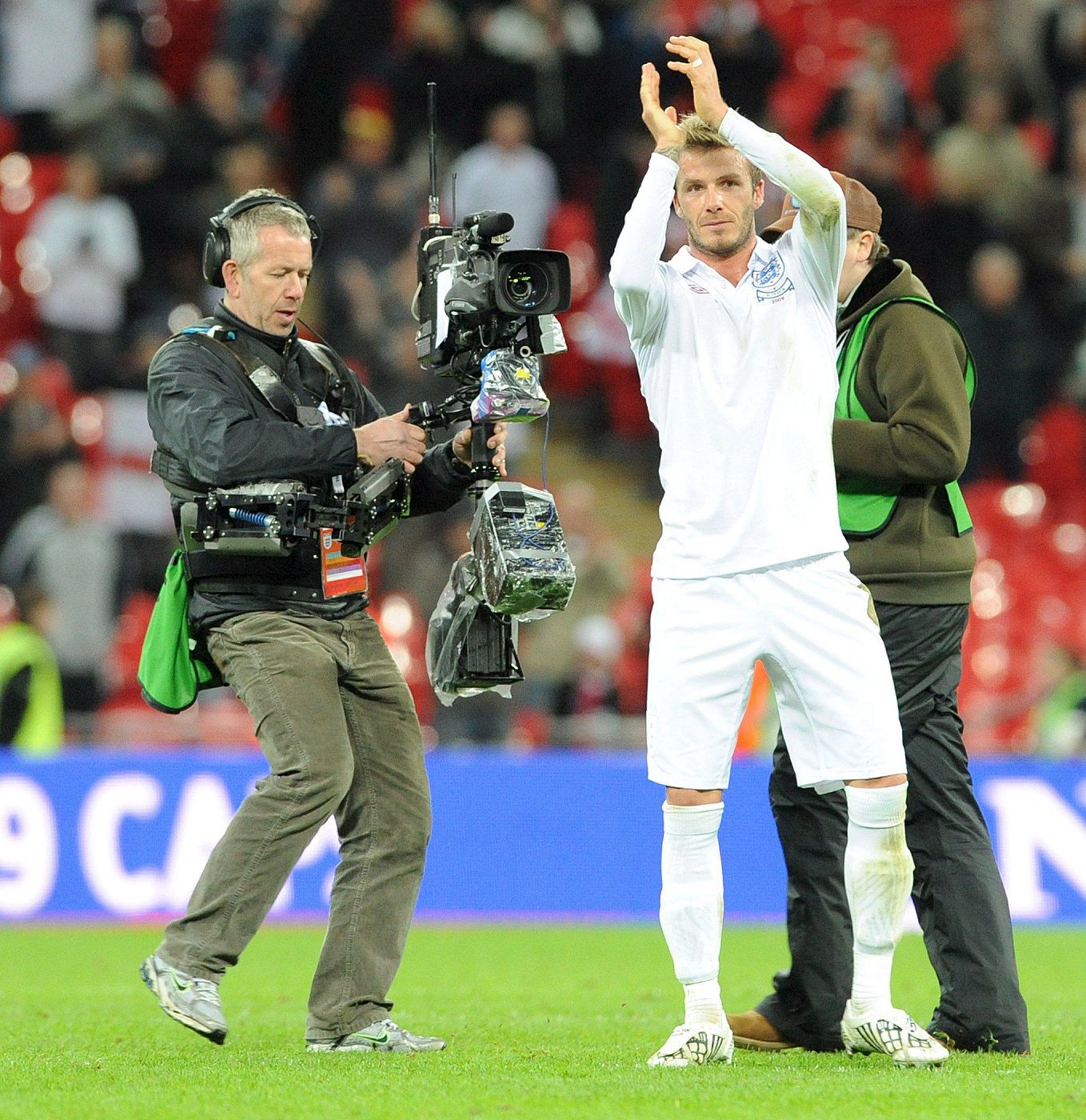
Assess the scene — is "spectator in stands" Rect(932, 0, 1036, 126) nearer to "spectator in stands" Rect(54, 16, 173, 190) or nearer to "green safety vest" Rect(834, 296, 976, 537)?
"spectator in stands" Rect(54, 16, 173, 190)

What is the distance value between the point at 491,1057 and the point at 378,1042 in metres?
0.34

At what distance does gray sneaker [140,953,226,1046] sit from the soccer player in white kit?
1.18 meters

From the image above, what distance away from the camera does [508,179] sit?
47.5 ft

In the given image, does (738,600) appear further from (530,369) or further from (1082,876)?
(1082,876)

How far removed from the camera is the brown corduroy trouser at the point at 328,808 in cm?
537

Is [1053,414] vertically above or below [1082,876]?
above

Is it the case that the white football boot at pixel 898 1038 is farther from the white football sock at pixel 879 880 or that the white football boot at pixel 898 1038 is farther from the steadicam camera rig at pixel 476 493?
the steadicam camera rig at pixel 476 493

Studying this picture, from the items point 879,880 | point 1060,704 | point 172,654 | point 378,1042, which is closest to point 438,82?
point 1060,704

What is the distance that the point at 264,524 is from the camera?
5.47m

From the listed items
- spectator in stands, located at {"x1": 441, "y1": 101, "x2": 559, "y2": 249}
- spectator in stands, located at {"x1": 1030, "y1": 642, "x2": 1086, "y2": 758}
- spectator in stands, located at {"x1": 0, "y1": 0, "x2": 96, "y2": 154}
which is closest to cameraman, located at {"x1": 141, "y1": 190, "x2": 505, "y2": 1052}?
spectator in stands, located at {"x1": 1030, "y1": 642, "x2": 1086, "y2": 758}

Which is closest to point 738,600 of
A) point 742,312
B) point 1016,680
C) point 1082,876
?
point 742,312

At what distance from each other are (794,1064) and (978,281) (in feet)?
31.9

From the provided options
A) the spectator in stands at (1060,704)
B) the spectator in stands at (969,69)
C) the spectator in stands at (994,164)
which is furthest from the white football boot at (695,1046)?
the spectator in stands at (969,69)

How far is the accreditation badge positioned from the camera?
563cm
